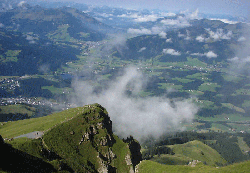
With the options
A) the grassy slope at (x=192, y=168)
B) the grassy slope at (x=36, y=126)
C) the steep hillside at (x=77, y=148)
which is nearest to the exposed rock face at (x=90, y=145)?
the steep hillside at (x=77, y=148)

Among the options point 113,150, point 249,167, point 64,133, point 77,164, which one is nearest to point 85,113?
point 64,133

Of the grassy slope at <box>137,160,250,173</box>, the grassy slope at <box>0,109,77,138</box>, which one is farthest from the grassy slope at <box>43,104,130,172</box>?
the grassy slope at <box>137,160,250,173</box>

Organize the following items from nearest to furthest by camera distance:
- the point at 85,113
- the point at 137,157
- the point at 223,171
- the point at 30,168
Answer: the point at 30,168 → the point at 223,171 → the point at 85,113 → the point at 137,157

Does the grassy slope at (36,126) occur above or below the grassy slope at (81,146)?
above

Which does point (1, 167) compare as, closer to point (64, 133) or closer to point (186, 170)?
point (64, 133)

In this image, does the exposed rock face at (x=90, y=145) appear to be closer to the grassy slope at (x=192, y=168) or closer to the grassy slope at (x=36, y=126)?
the grassy slope at (x=36, y=126)

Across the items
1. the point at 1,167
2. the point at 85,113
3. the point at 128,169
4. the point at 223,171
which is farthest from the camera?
the point at 85,113

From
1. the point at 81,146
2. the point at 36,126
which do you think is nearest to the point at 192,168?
the point at 81,146

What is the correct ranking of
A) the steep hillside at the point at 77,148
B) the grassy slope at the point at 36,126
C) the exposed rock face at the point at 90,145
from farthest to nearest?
1. the grassy slope at the point at 36,126
2. the exposed rock face at the point at 90,145
3. the steep hillside at the point at 77,148

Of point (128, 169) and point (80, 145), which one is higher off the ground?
point (80, 145)
